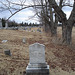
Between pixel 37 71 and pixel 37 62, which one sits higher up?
pixel 37 62

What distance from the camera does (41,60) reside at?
4312 mm

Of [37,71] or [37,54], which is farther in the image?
[37,54]

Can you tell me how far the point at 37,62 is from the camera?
4.32 metres

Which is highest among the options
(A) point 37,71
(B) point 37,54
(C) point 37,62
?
(B) point 37,54

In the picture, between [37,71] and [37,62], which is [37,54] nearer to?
[37,62]

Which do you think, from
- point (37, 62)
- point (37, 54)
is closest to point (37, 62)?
point (37, 62)

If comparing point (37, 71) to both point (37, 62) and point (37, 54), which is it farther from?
point (37, 54)

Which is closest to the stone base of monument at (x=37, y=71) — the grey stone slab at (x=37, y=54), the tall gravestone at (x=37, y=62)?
the tall gravestone at (x=37, y=62)

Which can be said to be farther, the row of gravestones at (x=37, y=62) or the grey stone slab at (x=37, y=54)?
the grey stone slab at (x=37, y=54)

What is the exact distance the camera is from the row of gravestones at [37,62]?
163 inches

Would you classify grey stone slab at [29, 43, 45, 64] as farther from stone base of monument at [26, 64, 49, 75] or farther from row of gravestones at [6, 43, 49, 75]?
stone base of monument at [26, 64, 49, 75]

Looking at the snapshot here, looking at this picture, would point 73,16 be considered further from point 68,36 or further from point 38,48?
point 38,48

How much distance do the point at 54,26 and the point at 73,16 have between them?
767 centimetres

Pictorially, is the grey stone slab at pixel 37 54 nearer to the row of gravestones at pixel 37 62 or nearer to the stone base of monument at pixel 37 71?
the row of gravestones at pixel 37 62
